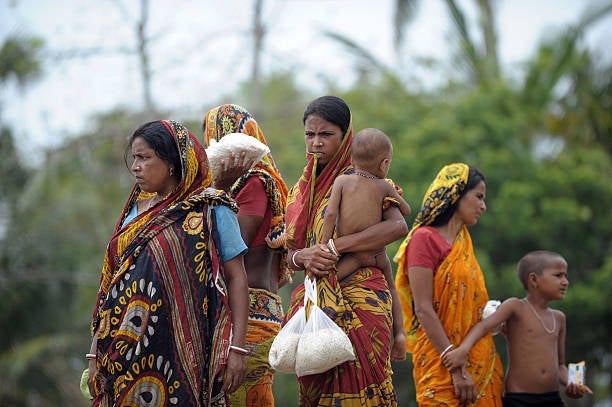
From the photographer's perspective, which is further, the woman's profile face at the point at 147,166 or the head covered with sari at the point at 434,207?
the head covered with sari at the point at 434,207

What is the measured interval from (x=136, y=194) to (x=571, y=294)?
8.82m

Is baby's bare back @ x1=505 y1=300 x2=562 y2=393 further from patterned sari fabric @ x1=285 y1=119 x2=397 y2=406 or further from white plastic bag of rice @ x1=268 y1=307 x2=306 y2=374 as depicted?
white plastic bag of rice @ x1=268 y1=307 x2=306 y2=374

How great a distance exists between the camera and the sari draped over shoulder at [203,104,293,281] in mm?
4496

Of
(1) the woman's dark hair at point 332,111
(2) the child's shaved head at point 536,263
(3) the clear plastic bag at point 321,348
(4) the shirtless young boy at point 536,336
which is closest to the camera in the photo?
(3) the clear plastic bag at point 321,348

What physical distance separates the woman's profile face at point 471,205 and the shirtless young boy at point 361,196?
3.86 feet

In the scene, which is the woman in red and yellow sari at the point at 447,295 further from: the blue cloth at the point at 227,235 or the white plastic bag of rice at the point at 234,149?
the blue cloth at the point at 227,235

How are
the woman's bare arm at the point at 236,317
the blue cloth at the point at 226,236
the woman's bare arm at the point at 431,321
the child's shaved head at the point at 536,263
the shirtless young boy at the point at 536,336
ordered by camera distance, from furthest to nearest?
the child's shaved head at the point at 536,263, the shirtless young boy at the point at 536,336, the woman's bare arm at the point at 431,321, the blue cloth at the point at 226,236, the woman's bare arm at the point at 236,317

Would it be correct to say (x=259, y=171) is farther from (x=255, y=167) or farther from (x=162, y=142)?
(x=162, y=142)

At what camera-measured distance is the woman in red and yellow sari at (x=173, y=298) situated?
3760 mm

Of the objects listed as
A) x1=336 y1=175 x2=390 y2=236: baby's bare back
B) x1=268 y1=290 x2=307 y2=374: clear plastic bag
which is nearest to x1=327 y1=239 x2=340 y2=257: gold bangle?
x1=336 y1=175 x2=390 y2=236: baby's bare back

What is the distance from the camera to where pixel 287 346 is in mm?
3736

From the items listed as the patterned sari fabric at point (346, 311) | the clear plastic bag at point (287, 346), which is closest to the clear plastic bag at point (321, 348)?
the clear plastic bag at point (287, 346)

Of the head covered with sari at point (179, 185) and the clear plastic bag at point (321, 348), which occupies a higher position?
the head covered with sari at point (179, 185)

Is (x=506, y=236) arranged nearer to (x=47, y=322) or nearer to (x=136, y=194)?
(x=47, y=322)
